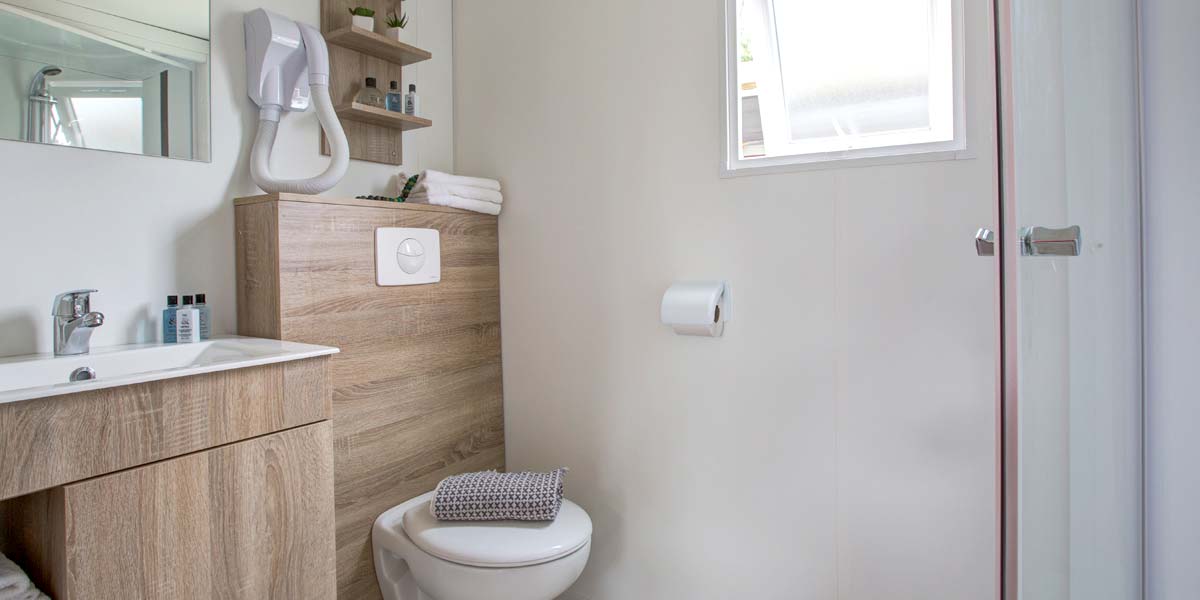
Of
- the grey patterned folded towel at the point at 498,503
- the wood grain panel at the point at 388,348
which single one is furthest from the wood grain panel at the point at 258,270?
the grey patterned folded towel at the point at 498,503

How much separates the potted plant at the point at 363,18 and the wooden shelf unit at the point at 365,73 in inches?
1.1

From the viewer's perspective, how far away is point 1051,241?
67 centimetres

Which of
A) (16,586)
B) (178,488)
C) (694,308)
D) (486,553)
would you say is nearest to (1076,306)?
(694,308)

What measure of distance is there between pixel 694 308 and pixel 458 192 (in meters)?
0.88

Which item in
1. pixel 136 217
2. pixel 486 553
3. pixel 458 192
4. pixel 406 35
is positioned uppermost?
pixel 406 35

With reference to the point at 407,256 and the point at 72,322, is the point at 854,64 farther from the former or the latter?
the point at 72,322

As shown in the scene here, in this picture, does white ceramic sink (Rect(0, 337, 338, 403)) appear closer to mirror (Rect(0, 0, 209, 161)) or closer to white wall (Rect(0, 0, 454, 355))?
white wall (Rect(0, 0, 454, 355))

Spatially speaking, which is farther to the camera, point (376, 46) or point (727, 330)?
point (376, 46)

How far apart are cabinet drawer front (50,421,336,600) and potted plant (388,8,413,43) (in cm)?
127

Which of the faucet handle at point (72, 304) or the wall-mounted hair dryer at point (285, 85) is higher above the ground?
the wall-mounted hair dryer at point (285, 85)

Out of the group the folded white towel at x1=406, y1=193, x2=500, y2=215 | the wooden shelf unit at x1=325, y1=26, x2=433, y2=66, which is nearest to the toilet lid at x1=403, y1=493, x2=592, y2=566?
the folded white towel at x1=406, y1=193, x2=500, y2=215

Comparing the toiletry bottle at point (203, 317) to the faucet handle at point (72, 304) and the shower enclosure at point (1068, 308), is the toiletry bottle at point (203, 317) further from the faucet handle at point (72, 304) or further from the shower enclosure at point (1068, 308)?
the shower enclosure at point (1068, 308)

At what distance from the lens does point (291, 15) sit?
1828mm

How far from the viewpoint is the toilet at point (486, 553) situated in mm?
1531
